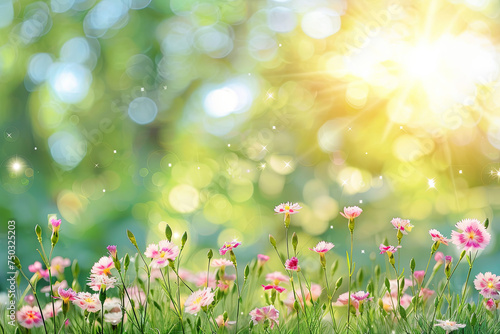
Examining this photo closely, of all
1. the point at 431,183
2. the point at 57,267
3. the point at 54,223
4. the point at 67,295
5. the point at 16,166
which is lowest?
the point at 16,166

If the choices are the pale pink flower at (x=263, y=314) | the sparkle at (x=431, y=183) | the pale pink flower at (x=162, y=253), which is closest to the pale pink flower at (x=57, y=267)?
the pale pink flower at (x=162, y=253)

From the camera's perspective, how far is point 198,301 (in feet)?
2.80

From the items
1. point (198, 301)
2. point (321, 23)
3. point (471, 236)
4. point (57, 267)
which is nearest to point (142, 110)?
point (321, 23)

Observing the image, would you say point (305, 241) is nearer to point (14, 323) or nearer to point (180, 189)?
point (180, 189)

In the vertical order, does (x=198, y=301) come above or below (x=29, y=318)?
above

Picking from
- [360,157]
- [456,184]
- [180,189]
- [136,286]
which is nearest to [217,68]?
[180,189]

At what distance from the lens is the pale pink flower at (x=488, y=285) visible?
3.00 feet

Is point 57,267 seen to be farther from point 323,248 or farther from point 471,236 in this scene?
point 471,236

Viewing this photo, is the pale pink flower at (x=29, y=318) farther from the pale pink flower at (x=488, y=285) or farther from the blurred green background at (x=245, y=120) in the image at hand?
the blurred green background at (x=245, y=120)

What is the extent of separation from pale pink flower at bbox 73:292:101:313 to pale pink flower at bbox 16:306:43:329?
0.47 feet

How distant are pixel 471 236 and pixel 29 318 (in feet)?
2.94

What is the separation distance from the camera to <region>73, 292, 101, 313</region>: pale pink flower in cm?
87

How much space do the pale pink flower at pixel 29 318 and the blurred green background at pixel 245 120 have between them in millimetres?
986

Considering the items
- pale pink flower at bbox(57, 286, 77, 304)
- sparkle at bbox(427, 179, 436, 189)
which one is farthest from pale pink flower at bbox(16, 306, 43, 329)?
sparkle at bbox(427, 179, 436, 189)
